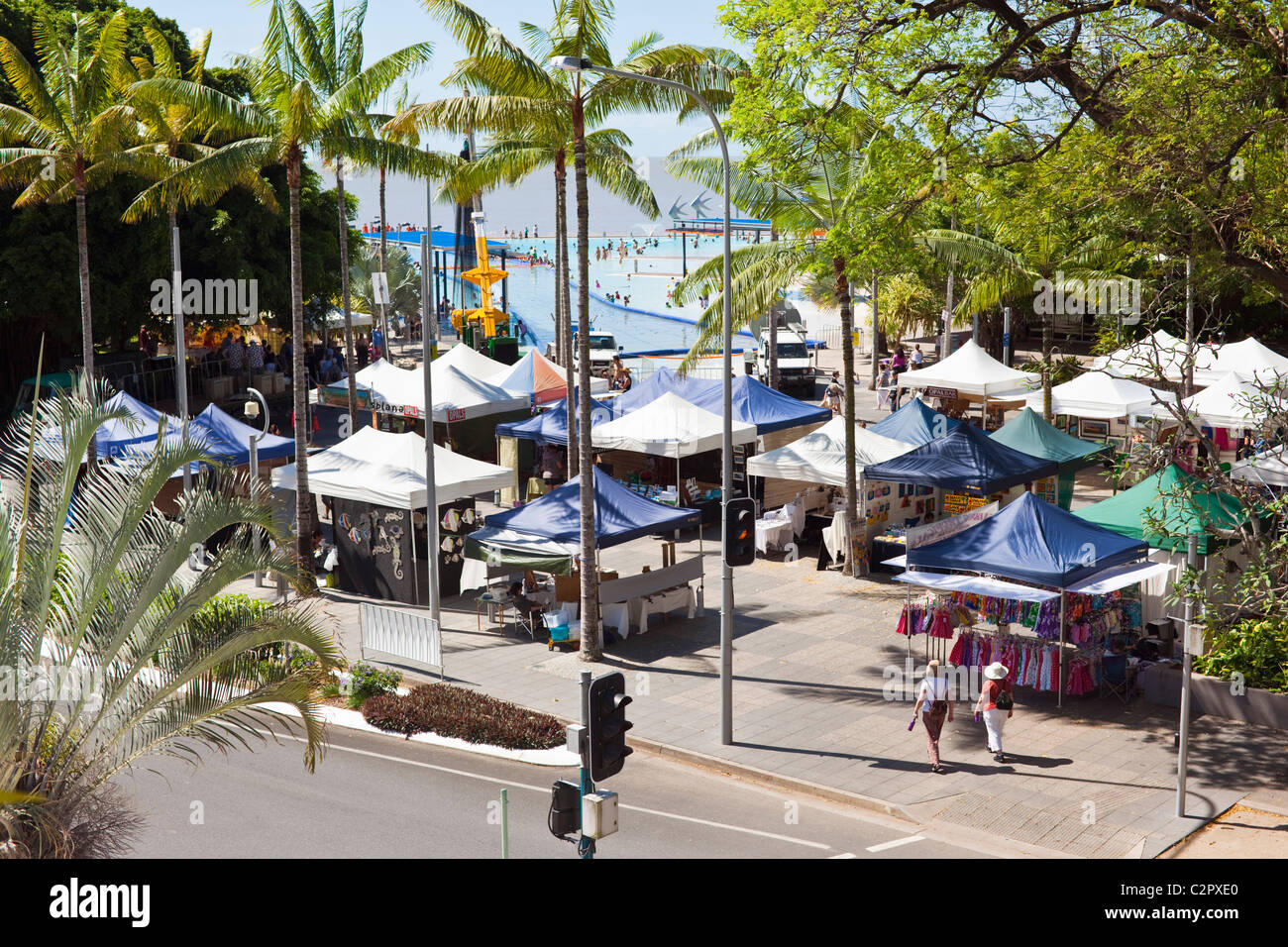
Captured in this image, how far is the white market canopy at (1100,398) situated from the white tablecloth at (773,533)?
9.81 meters

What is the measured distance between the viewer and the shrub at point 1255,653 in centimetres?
1673

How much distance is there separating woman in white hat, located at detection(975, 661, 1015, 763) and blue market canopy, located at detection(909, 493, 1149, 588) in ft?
7.90

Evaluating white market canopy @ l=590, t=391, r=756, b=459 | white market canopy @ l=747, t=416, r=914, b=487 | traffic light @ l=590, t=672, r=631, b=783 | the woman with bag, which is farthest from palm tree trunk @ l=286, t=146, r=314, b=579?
traffic light @ l=590, t=672, r=631, b=783

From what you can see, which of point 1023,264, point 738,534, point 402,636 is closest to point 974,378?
point 1023,264

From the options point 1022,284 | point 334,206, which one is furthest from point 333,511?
point 334,206

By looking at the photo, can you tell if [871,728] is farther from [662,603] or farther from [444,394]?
[444,394]

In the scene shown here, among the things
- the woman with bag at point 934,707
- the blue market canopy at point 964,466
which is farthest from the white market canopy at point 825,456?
the woman with bag at point 934,707

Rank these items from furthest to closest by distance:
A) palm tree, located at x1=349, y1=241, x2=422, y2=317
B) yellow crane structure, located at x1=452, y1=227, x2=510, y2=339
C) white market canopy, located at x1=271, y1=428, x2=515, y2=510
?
palm tree, located at x1=349, y1=241, x2=422, y2=317 < yellow crane structure, located at x1=452, y1=227, x2=510, y2=339 < white market canopy, located at x1=271, y1=428, x2=515, y2=510

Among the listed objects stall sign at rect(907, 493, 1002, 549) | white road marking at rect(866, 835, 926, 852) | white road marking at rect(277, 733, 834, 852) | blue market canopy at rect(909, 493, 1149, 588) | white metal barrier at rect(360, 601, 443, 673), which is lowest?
white road marking at rect(866, 835, 926, 852)

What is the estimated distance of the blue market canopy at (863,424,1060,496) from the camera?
24.7 m

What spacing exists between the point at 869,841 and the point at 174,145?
24.9 metres

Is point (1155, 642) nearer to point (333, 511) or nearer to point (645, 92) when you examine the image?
point (645, 92)

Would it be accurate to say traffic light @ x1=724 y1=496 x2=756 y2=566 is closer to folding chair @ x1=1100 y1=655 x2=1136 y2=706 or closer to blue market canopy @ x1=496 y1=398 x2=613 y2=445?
folding chair @ x1=1100 y1=655 x2=1136 y2=706

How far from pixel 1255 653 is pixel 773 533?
1061 cm
